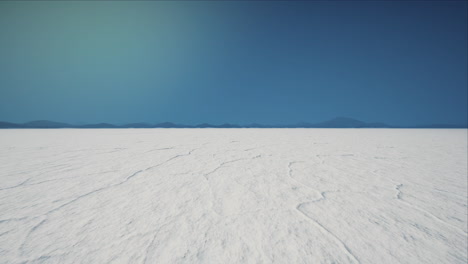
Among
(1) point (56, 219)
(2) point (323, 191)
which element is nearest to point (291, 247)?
(2) point (323, 191)

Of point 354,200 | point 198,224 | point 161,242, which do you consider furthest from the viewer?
point 354,200

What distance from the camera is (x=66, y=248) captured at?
66 cm

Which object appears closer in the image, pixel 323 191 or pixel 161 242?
pixel 161 242

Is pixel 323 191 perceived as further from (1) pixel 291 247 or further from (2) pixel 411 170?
(2) pixel 411 170

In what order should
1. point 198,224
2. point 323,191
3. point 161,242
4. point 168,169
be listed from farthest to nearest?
point 168,169 → point 323,191 → point 198,224 → point 161,242

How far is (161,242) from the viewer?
71cm

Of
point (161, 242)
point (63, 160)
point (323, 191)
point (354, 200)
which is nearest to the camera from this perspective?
point (161, 242)

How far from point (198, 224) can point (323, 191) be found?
846 mm

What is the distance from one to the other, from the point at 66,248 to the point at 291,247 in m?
0.80

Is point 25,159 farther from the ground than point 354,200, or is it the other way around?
point 25,159

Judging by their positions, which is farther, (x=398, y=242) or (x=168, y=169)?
(x=168, y=169)

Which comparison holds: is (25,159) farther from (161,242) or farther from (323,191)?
(323,191)

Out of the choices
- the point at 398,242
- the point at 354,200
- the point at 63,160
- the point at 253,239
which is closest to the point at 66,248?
the point at 253,239

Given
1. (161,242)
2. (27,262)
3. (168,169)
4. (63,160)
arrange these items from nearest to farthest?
(27,262)
(161,242)
(168,169)
(63,160)
